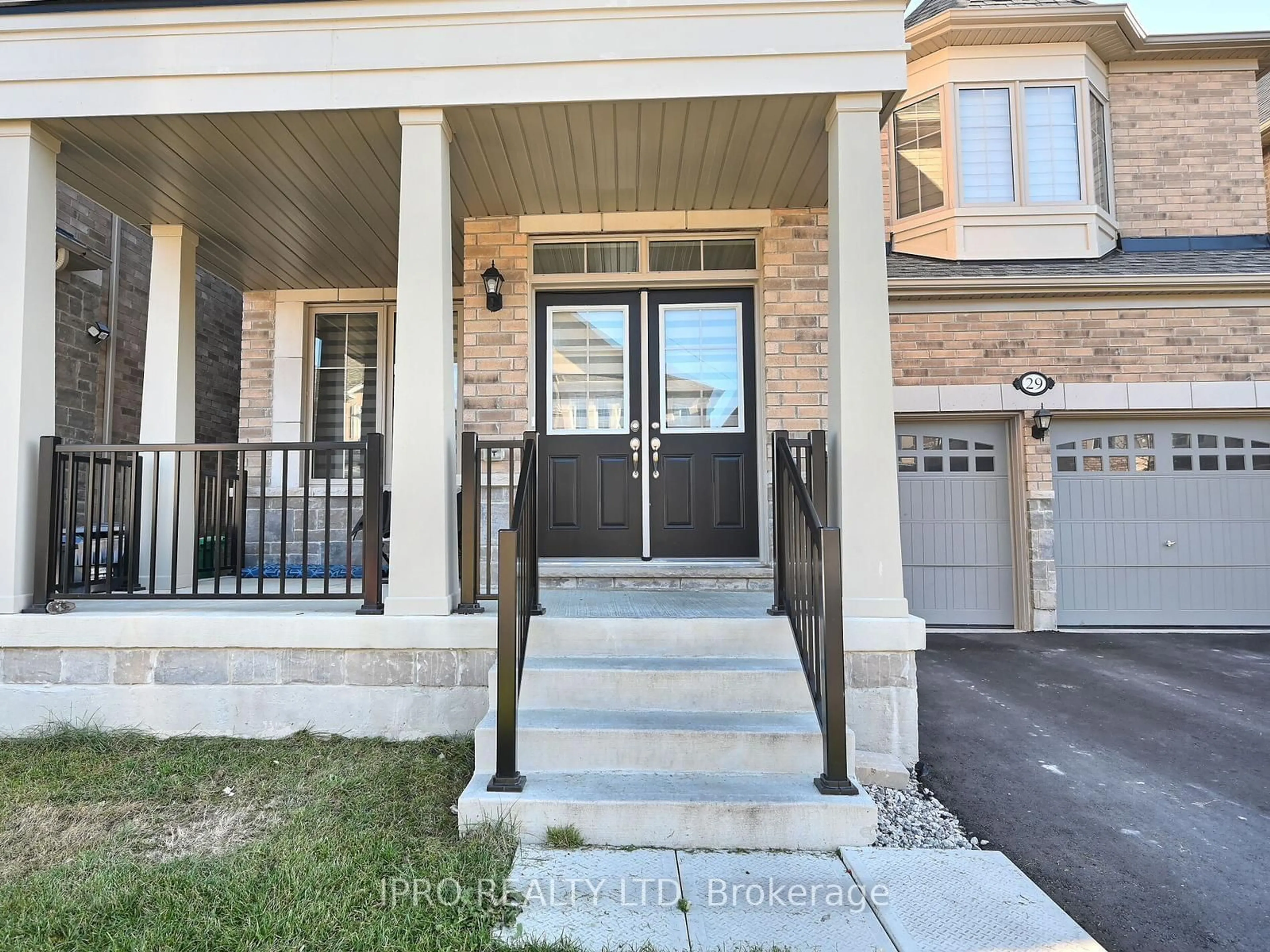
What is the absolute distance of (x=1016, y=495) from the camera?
19.8 feet

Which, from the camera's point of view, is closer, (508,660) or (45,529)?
(508,660)

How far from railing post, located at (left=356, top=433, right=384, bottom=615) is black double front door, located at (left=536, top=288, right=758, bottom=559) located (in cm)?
150

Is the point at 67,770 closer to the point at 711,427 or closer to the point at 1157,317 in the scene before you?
the point at 711,427

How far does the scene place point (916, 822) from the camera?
8.24 ft

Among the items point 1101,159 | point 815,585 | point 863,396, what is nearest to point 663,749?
point 815,585

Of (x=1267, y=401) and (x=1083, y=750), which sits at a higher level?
(x=1267, y=401)

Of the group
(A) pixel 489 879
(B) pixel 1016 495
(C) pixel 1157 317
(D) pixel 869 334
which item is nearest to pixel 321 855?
(A) pixel 489 879

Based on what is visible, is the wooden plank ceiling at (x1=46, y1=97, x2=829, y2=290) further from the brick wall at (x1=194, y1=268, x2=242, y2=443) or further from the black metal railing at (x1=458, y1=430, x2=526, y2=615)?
the brick wall at (x1=194, y1=268, x2=242, y2=443)

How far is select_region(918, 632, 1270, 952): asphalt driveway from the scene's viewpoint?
2051 millimetres

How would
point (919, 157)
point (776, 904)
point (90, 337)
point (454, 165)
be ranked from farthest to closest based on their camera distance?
1. point (919, 157)
2. point (90, 337)
3. point (454, 165)
4. point (776, 904)

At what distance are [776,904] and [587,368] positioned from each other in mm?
3436

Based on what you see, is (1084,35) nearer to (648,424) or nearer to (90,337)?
(648,424)

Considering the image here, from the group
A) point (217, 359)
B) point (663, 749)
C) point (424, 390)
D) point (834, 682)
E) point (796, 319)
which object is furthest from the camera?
point (217, 359)

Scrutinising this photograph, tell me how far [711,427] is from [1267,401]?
5.26m
